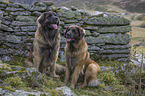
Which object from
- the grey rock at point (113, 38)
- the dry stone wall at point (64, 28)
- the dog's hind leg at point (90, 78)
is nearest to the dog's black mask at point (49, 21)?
the dog's hind leg at point (90, 78)

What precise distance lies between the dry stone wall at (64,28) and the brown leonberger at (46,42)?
1633 millimetres

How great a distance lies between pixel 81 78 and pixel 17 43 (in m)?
3.15

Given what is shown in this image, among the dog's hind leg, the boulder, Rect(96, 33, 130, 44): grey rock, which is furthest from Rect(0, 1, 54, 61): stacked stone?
the dog's hind leg

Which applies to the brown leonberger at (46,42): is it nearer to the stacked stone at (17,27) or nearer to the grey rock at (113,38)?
the stacked stone at (17,27)

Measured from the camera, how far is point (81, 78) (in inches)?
166

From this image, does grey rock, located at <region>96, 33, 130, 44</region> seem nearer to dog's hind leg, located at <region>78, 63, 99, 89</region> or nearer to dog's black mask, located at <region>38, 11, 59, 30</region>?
dog's hind leg, located at <region>78, 63, 99, 89</region>

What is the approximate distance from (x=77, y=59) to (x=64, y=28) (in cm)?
256

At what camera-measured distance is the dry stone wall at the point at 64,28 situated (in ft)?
18.5

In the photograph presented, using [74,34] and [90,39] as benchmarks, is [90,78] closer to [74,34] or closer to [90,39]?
[74,34]

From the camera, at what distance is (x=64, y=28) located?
239 inches

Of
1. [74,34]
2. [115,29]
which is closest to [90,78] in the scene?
[74,34]

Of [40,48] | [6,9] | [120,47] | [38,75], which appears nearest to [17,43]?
[6,9]

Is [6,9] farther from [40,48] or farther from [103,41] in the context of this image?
[103,41]

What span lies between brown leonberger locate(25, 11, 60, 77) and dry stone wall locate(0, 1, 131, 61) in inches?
64.3
